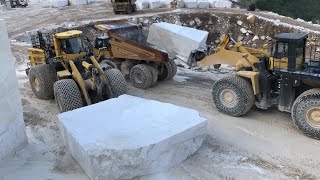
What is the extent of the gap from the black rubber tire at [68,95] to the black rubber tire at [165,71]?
13.9ft

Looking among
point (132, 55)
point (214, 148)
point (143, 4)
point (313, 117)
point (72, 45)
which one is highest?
point (143, 4)

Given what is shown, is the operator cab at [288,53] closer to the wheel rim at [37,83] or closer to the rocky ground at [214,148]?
the rocky ground at [214,148]

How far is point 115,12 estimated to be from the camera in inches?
996

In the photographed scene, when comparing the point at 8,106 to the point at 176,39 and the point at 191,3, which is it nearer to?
the point at 176,39

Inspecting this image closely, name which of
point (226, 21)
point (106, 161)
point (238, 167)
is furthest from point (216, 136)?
point (226, 21)

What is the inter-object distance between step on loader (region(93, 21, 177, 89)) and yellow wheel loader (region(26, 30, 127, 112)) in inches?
74.5

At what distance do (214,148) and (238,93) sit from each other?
6.92 feet

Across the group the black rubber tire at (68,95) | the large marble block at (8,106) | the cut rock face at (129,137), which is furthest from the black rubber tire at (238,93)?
the large marble block at (8,106)

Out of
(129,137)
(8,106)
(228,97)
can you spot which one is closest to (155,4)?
(228,97)

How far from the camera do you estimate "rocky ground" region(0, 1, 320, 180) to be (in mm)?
7336

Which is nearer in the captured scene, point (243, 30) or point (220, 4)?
point (243, 30)

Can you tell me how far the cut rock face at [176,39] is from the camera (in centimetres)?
1264

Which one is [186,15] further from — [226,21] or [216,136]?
[216,136]

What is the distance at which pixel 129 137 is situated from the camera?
7238 millimetres
